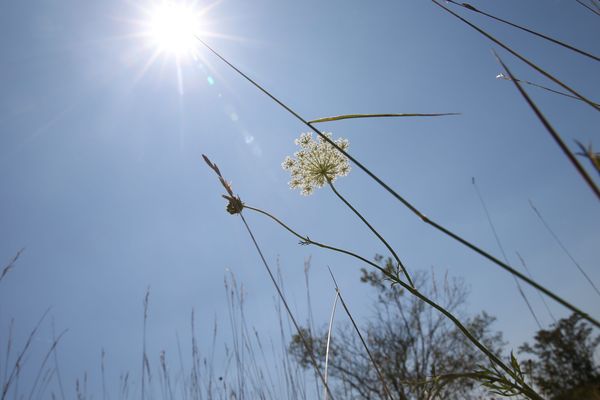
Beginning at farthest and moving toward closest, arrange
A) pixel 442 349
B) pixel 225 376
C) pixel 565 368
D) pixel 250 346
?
pixel 565 368, pixel 442 349, pixel 225 376, pixel 250 346

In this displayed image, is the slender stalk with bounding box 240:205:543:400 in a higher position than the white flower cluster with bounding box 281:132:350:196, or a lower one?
lower

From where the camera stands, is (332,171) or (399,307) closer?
(332,171)

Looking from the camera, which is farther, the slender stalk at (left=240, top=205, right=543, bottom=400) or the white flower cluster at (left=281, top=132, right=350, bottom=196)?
the white flower cluster at (left=281, top=132, right=350, bottom=196)

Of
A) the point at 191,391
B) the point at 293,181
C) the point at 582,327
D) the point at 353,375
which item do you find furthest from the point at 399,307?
the point at 293,181

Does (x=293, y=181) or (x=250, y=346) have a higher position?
(x=293, y=181)

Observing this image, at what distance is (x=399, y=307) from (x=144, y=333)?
2408cm

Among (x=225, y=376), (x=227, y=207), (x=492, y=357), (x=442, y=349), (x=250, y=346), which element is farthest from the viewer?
(x=442, y=349)

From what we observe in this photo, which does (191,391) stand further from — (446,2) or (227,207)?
(446,2)

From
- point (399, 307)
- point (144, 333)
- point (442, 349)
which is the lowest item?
point (144, 333)

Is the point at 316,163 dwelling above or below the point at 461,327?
above

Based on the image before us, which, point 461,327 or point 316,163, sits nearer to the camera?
point 461,327

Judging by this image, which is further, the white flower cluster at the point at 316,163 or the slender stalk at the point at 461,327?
the white flower cluster at the point at 316,163

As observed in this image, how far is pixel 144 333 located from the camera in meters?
4.18

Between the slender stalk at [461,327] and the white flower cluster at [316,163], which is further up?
the white flower cluster at [316,163]
